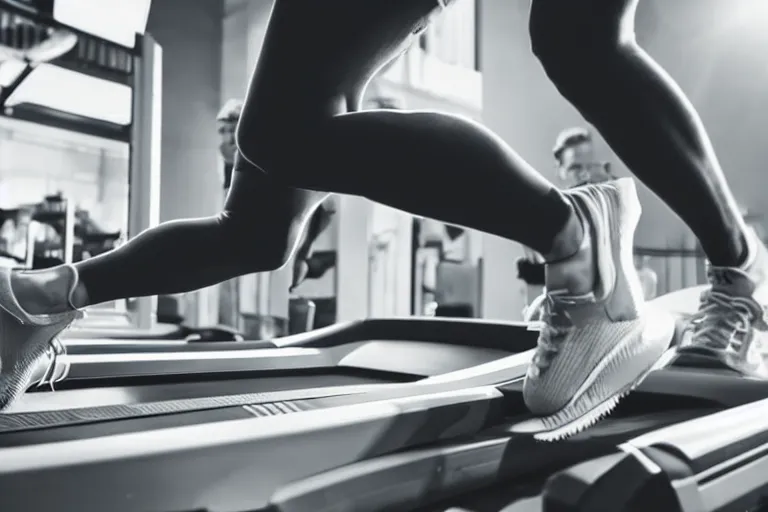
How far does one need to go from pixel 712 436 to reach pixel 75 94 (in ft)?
7.51

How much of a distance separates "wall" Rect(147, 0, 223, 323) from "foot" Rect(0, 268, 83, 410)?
151cm

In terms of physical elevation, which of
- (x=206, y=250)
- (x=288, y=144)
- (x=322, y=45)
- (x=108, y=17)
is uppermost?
(x=108, y=17)

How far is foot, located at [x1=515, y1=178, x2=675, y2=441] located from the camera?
2.74ft

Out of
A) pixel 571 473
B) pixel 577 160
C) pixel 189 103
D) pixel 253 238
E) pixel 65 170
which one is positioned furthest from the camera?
pixel 189 103

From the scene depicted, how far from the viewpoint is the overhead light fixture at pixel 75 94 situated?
222 cm

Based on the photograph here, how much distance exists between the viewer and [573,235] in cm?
81

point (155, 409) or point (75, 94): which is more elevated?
point (75, 94)

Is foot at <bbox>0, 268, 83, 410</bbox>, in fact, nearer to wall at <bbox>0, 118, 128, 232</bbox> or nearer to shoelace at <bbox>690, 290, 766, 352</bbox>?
shoelace at <bbox>690, 290, 766, 352</bbox>

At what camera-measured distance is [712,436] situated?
0.73 m

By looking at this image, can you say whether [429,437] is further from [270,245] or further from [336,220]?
[336,220]

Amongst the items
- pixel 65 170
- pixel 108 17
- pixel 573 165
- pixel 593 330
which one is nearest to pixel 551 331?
pixel 593 330

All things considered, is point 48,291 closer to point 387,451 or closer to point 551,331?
point 387,451

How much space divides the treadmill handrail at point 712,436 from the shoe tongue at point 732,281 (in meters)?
0.25

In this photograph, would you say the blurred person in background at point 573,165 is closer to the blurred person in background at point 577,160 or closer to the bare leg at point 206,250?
the blurred person in background at point 577,160
